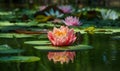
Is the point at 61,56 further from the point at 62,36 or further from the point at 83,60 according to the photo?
the point at 62,36

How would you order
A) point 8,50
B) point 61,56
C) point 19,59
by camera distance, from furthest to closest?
point 8,50
point 61,56
point 19,59

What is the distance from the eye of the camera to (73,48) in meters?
3.03

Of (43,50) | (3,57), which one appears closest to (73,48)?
(43,50)

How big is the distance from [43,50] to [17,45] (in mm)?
335

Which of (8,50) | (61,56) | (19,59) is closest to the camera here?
(19,59)

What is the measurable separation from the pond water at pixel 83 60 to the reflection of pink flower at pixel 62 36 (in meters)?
0.14

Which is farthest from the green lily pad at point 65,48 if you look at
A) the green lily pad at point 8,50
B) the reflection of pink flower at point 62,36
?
the green lily pad at point 8,50

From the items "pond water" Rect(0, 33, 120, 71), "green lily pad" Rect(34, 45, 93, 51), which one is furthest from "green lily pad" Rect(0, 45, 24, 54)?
"green lily pad" Rect(34, 45, 93, 51)

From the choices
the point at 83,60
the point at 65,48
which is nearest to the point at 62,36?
the point at 65,48

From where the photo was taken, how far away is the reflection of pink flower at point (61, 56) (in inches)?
103

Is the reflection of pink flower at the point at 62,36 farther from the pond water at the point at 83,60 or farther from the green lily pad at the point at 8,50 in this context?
the green lily pad at the point at 8,50

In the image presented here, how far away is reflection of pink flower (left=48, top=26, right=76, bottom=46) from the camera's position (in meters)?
2.97

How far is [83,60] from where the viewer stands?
264cm

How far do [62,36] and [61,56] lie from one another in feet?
0.94
